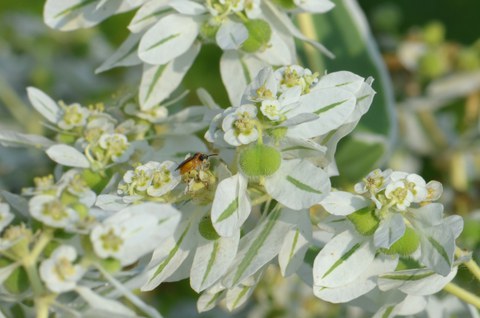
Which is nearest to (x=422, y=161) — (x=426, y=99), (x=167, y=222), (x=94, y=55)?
(x=426, y=99)

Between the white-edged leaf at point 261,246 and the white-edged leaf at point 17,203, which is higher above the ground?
the white-edged leaf at point 17,203

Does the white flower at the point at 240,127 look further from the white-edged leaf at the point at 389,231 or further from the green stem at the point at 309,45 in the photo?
the green stem at the point at 309,45

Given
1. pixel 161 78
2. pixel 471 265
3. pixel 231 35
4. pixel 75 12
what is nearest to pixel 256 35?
pixel 231 35

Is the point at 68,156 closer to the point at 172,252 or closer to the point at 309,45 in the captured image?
the point at 172,252

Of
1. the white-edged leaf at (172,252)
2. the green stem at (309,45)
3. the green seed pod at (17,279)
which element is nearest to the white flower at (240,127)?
the white-edged leaf at (172,252)

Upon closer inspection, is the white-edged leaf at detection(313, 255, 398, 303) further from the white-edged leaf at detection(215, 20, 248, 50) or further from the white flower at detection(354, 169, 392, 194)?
the white-edged leaf at detection(215, 20, 248, 50)

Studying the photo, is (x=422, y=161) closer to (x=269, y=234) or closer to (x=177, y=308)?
(x=177, y=308)

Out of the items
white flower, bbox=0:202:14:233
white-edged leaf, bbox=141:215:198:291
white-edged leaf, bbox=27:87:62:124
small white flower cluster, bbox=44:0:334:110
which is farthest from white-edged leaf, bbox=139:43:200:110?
white flower, bbox=0:202:14:233
